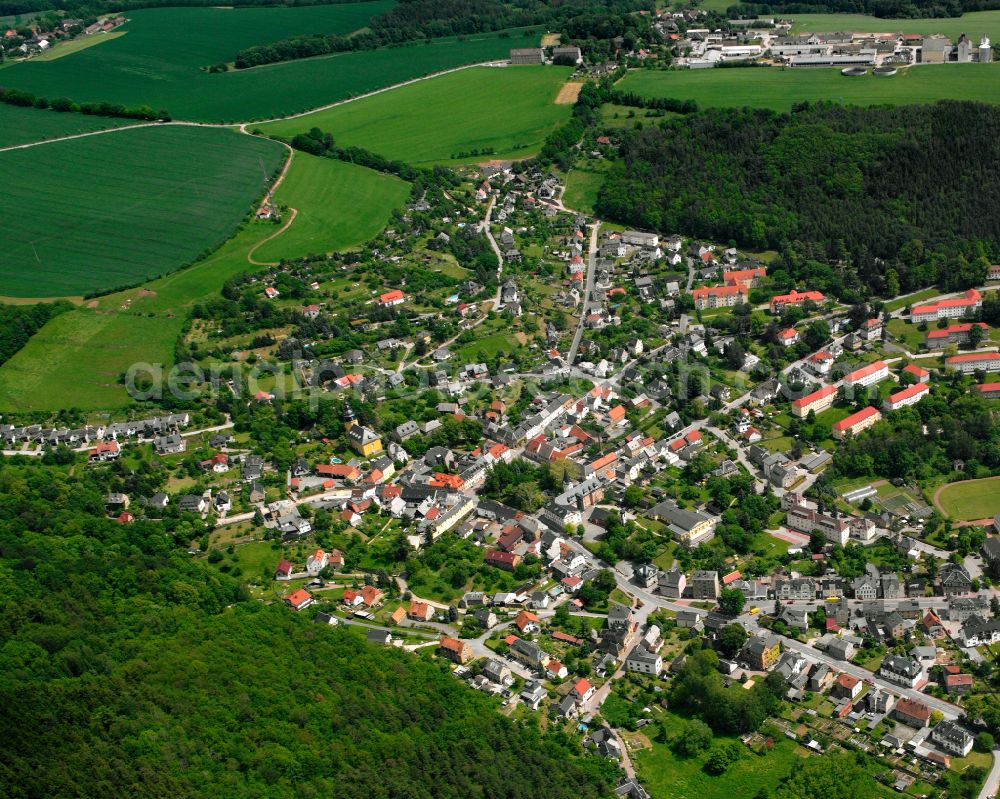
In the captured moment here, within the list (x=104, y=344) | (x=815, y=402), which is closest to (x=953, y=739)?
(x=815, y=402)

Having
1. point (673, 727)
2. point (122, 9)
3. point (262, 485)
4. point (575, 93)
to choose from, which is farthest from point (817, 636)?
point (122, 9)

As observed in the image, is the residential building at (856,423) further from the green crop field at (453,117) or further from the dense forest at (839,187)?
the green crop field at (453,117)

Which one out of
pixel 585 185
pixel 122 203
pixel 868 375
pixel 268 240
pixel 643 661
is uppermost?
pixel 122 203

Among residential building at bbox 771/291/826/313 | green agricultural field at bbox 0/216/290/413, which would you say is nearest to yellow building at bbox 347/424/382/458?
green agricultural field at bbox 0/216/290/413

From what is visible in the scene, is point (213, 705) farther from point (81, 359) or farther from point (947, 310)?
point (947, 310)

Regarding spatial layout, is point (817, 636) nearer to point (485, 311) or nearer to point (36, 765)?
point (36, 765)

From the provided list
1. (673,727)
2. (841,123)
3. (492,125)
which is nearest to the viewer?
(673,727)

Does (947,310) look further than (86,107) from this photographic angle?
No

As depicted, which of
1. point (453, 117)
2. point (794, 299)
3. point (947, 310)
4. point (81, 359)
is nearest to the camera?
point (947, 310)

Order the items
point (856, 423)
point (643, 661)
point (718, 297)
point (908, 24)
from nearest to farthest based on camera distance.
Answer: point (643, 661) < point (856, 423) < point (718, 297) < point (908, 24)
